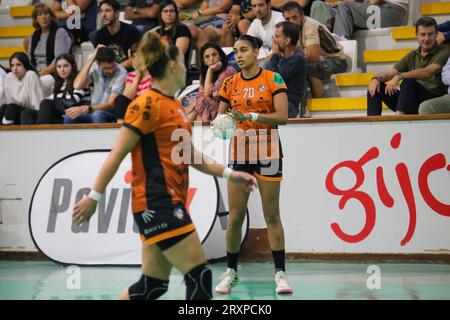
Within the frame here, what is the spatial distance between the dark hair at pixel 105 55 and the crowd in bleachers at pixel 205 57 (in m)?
0.01

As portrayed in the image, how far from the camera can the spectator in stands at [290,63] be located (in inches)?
356

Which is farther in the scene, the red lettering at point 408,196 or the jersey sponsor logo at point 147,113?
the red lettering at point 408,196

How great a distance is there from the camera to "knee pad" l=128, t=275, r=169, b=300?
15.1 ft

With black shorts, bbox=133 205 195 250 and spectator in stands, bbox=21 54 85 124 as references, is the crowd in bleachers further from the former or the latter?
black shorts, bbox=133 205 195 250

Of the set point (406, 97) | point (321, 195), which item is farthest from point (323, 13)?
point (321, 195)

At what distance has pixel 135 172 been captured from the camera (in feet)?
15.2

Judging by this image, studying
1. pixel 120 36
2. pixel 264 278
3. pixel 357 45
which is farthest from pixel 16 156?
pixel 357 45

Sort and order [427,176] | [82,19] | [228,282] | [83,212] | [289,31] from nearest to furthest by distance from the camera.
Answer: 1. [83,212]
2. [228,282]
3. [427,176]
4. [289,31]
5. [82,19]

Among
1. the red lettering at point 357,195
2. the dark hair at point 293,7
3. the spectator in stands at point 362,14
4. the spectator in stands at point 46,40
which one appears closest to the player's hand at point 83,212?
the red lettering at point 357,195

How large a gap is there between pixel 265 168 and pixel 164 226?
7.92 ft

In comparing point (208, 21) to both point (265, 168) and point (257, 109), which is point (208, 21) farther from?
point (265, 168)

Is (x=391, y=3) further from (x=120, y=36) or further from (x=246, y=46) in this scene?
Answer: (x=246, y=46)

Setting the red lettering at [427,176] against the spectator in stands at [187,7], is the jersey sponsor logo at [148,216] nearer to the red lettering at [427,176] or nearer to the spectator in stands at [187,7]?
the red lettering at [427,176]

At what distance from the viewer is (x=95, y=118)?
941 centimetres
